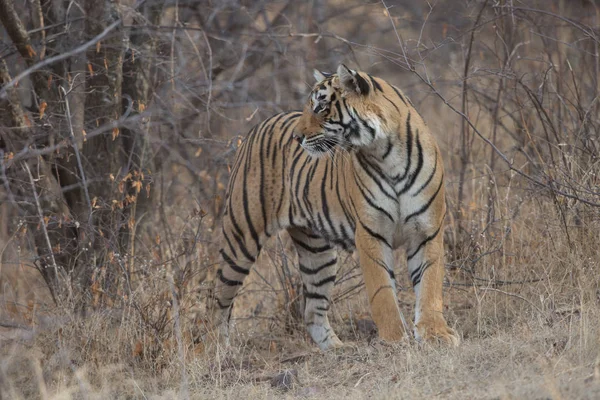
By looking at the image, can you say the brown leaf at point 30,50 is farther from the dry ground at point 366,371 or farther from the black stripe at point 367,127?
the black stripe at point 367,127

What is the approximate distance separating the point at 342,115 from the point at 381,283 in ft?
3.25

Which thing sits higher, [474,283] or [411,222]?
[411,222]

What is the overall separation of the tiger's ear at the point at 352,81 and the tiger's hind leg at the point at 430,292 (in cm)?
92

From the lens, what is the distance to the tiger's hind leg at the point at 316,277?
20.8 ft

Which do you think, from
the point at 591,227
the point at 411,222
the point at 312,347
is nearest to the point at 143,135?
the point at 312,347

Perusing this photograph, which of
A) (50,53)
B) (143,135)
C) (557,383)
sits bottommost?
(557,383)

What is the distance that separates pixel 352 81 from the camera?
517 cm

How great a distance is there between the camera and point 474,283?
18.6 ft

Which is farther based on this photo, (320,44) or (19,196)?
(320,44)

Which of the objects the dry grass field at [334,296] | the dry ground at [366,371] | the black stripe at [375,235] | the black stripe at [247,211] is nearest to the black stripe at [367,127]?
the dry grass field at [334,296]

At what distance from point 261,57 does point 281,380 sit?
4374 mm

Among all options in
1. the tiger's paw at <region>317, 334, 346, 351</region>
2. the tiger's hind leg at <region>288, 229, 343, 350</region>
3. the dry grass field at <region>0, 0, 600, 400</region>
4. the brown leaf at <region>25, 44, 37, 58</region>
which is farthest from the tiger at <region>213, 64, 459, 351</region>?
the brown leaf at <region>25, 44, 37, 58</region>

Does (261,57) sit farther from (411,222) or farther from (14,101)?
(411,222)

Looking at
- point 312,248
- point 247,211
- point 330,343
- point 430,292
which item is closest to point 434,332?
point 430,292
